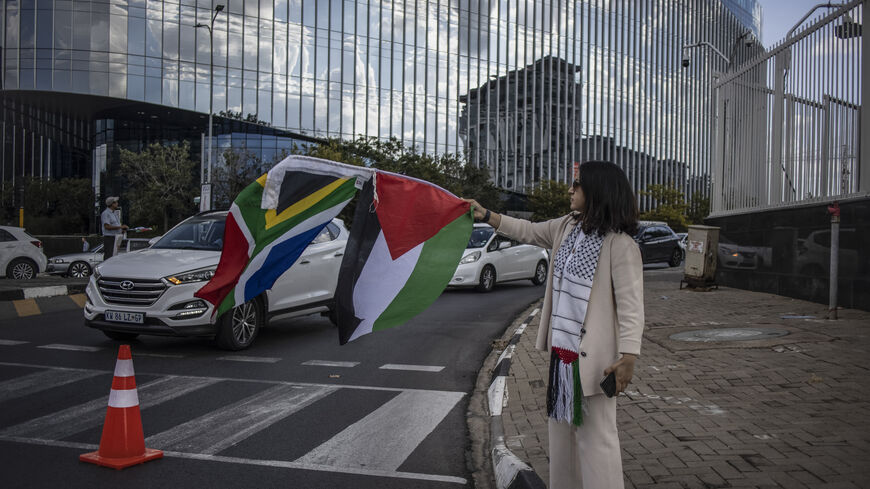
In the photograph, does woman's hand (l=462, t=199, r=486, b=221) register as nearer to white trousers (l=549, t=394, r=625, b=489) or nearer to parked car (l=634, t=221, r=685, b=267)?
white trousers (l=549, t=394, r=625, b=489)

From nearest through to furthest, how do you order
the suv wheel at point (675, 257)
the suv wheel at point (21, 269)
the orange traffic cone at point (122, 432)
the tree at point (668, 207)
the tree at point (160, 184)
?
the orange traffic cone at point (122, 432) → the suv wheel at point (21, 269) → the suv wheel at point (675, 257) → the tree at point (160, 184) → the tree at point (668, 207)

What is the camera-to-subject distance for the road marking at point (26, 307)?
12.8 meters

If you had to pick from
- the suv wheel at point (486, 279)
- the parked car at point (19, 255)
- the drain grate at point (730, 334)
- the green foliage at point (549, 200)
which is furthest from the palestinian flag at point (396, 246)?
the green foliage at point (549, 200)

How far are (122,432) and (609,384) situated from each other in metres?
3.34

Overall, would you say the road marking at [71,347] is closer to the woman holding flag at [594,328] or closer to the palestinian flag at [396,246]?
the palestinian flag at [396,246]

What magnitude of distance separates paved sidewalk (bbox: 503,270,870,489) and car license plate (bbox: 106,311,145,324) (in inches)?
178

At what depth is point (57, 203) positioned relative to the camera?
56125 millimetres

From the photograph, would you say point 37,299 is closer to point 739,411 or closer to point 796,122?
point 739,411

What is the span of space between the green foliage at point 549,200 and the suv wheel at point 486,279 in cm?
4220

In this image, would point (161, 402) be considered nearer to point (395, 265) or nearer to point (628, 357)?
point (395, 265)

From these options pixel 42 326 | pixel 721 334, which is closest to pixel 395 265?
pixel 721 334

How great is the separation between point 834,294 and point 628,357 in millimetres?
8414

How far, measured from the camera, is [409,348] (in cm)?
983

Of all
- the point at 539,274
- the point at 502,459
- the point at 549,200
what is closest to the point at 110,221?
the point at 539,274
